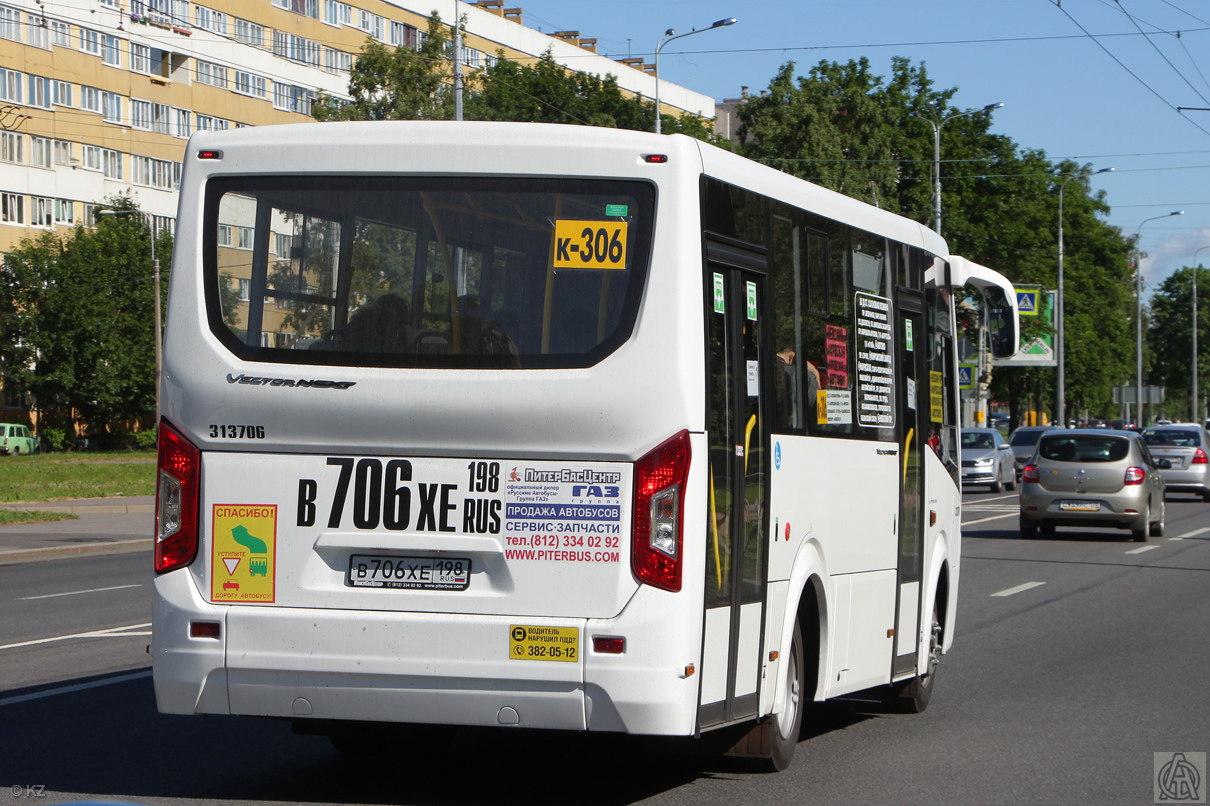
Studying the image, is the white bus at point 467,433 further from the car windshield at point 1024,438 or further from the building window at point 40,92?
the building window at point 40,92

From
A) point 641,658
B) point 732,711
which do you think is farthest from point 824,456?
point 641,658

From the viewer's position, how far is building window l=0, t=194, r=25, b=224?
70.7m

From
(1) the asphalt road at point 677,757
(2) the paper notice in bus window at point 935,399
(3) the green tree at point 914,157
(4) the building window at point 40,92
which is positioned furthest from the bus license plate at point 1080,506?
(4) the building window at point 40,92

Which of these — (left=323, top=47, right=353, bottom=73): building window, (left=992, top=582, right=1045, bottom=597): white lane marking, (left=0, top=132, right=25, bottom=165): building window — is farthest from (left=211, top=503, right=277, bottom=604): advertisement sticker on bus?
(left=323, top=47, right=353, bottom=73): building window

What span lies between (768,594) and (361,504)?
70.9 inches

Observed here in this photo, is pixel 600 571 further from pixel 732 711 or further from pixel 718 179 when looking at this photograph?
pixel 718 179

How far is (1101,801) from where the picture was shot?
693 cm

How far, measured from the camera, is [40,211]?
72750 mm

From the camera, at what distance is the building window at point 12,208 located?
70688 millimetres

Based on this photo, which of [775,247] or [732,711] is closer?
[732,711]

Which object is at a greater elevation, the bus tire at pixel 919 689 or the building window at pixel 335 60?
the building window at pixel 335 60

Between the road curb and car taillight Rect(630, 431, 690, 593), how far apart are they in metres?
17.2

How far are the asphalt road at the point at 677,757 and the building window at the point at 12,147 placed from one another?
60.7 metres

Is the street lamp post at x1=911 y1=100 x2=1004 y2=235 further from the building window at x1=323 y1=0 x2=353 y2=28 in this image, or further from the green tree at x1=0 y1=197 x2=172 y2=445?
the green tree at x1=0 y1=197 x2=172 y2=445
